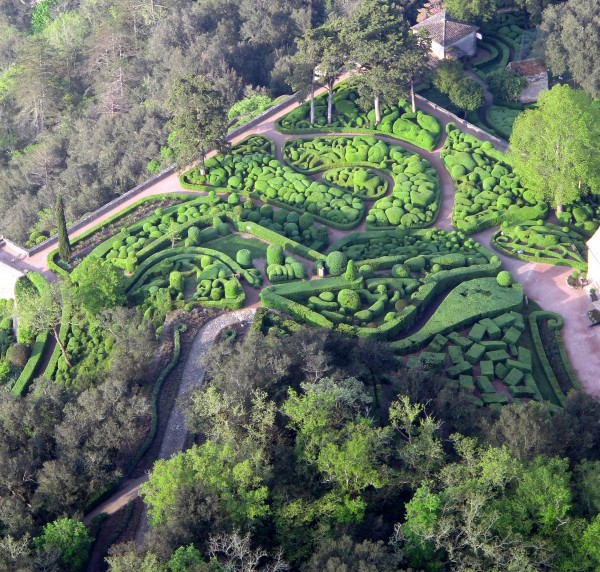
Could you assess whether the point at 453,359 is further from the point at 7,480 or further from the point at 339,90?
the point at 339,90

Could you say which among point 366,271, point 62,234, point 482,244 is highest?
point 62,234

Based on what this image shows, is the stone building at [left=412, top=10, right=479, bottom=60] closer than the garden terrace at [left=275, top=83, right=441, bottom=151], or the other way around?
the garden terrace at [left=275, top=83, right=441, bottom=151]

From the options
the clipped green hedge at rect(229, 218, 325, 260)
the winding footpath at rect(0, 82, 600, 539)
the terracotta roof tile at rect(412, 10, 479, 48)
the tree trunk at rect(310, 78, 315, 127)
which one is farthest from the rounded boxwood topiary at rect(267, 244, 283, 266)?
the terracotta roof tile at rect(412, 10, 479, 48)

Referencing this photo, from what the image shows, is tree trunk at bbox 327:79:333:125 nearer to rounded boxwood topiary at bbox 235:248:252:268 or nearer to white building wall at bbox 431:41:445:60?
white building wall at bbox 431:41:445:60

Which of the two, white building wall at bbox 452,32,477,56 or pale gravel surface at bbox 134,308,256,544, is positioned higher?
pale gravel surface at bbox 134,308,256,544

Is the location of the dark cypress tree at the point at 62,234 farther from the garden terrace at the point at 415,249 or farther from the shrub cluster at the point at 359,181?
the shrub cluster at the point at 359,181

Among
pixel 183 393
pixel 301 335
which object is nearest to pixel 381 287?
pixel 301 335

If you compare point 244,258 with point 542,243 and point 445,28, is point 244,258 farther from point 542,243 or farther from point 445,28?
point 445,28
